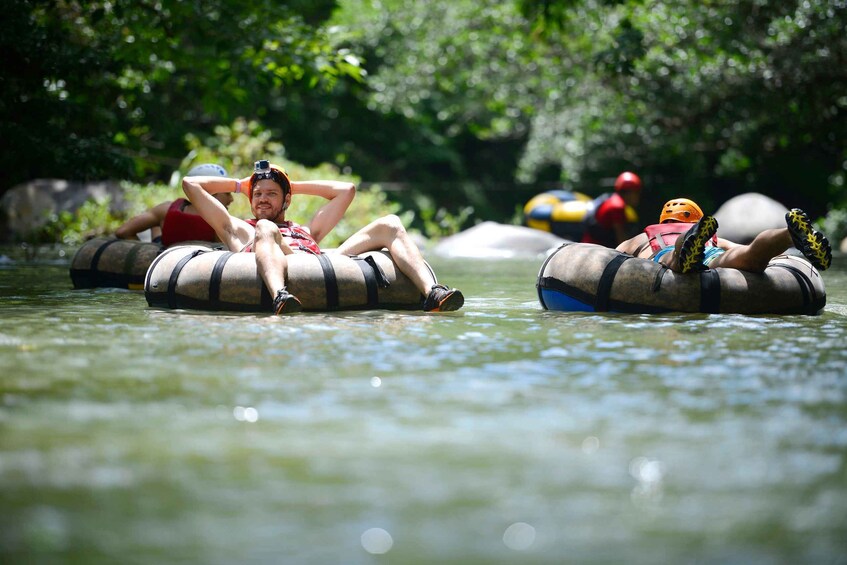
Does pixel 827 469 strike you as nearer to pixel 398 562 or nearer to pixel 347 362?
pixel 398 562

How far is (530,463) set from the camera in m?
3.21

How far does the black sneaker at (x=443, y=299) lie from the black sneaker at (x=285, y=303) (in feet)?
3.00

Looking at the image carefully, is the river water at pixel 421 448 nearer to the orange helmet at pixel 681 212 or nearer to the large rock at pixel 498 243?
the orange helmet at pixel 681 212

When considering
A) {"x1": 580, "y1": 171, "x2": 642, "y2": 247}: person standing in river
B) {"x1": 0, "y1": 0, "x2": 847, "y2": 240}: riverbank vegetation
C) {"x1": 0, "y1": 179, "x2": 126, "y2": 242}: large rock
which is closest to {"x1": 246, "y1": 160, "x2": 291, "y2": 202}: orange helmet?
{"x1": 580, "y1": 171, "x2": 642, "y2": 247}: person standing in river

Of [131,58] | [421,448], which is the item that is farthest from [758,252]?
[131,58]

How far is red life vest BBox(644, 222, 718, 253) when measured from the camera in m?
7.82

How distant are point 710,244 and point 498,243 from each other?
1168cm

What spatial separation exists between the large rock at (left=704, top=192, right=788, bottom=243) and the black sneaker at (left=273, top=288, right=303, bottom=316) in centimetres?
1298

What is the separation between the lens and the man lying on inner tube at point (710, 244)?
6.84 m

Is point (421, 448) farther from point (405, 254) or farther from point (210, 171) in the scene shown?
point (210, 171)

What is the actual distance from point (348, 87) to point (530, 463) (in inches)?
1056

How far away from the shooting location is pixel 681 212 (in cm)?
816

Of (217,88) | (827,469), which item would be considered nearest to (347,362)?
(827,469)

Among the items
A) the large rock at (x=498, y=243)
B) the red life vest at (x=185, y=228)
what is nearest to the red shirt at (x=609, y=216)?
the red life vest at (x=185, y=228)
